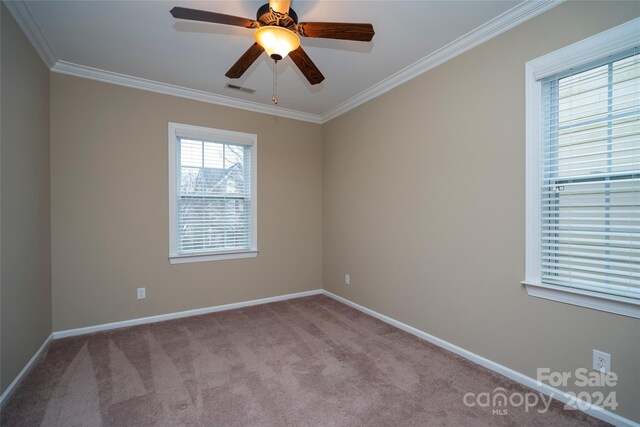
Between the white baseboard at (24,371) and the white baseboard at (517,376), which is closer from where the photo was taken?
the white baseboard at (517,376)

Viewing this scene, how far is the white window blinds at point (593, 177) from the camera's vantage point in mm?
1751

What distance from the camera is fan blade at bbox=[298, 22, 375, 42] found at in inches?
68.3

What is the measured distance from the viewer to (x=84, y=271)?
3105 millimetres

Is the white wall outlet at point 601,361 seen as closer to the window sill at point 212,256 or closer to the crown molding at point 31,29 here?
the window sill at point 212,256

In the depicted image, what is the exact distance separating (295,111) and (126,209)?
8.39 ft

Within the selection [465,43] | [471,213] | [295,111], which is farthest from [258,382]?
[295,111]

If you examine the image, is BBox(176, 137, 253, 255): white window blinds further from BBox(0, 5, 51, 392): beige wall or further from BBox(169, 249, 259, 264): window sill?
BBox(0, 5, 51, 392): beige wall

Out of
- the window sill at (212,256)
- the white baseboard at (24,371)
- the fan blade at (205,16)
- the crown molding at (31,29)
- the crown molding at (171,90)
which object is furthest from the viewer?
the window sill at (212,256)

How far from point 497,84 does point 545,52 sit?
0.34m

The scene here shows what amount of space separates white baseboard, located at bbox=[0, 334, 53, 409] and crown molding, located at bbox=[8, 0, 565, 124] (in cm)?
264

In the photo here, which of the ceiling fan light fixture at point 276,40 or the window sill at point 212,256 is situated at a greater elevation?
the ceiling fan light fixture at point 276,40

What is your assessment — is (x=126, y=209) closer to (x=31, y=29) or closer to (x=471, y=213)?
(x=31, y=29)

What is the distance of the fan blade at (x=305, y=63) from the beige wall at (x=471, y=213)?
1.29 m

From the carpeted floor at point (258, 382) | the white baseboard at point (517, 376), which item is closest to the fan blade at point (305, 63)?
the carpeted floor at point (258, 382)
